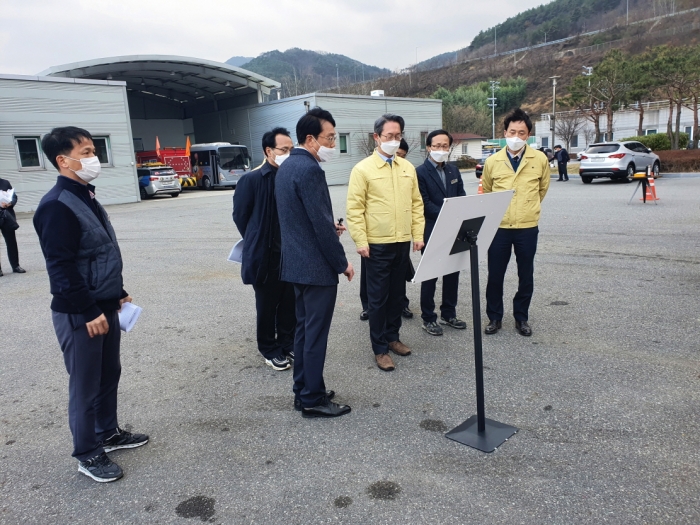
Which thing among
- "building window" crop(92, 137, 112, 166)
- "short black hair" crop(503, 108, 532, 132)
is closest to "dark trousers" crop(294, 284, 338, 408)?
"short black hair" crop(503, 108, 532, 132)

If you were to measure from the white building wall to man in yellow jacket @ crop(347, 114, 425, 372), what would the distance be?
21.3m

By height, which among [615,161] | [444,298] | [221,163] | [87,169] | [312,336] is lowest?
[444,298]

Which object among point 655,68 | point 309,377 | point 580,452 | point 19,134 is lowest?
point 580,452

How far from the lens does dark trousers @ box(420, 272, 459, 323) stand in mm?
4816

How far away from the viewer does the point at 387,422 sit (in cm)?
324

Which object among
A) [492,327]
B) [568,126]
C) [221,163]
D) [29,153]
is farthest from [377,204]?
[568,126]

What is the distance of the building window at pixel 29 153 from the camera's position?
21984 mm

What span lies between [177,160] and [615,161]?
23896 millimetres

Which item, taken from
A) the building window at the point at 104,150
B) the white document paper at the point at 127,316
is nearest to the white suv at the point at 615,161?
the white document paper at the point at 127,316

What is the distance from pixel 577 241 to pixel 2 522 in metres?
8.85

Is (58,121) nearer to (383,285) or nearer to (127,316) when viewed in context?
(383,285)

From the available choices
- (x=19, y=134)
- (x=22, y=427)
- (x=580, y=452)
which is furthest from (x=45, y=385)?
(x=19, y=134)

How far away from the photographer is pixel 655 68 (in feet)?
99.9

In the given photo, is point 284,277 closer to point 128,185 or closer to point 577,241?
point 577,241
